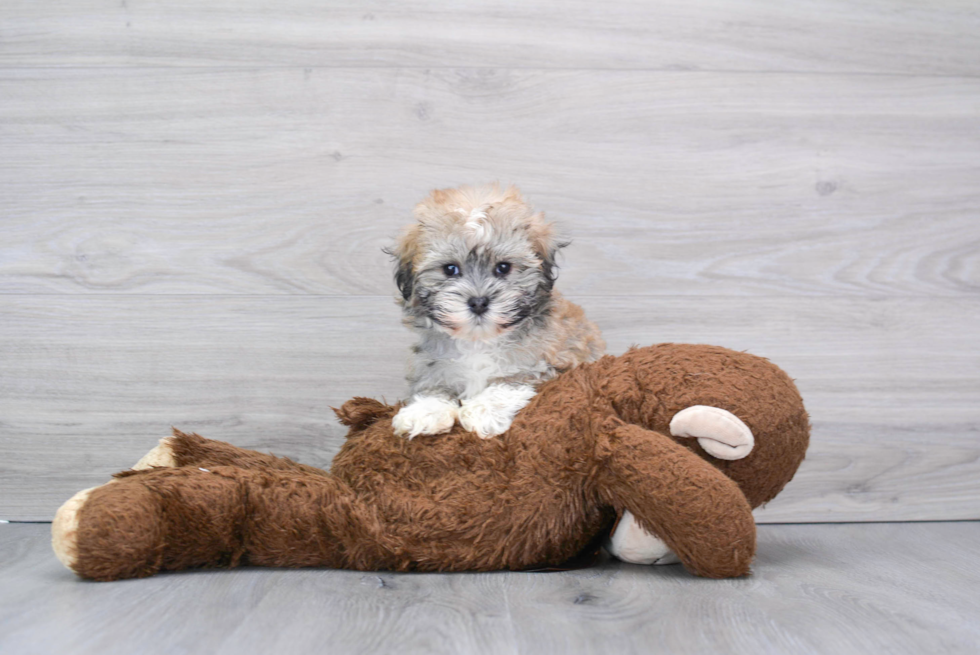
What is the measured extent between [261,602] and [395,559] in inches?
10.9

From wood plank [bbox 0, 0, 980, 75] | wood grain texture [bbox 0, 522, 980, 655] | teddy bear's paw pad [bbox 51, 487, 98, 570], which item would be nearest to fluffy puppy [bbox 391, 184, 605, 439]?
wood grain texture [bbox 0, 522, 980, 655]

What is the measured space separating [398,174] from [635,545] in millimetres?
1146

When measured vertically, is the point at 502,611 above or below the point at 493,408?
below

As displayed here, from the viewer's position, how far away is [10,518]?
2.12m

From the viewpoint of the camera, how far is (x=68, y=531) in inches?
54.4

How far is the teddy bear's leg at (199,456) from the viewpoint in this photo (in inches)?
66.2

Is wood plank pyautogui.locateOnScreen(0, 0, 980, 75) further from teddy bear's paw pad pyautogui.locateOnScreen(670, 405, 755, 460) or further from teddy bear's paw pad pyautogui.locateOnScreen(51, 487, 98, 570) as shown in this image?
teddy bear's paw pad pyautogui.locateOnScreen(51, 487, 98, 570)

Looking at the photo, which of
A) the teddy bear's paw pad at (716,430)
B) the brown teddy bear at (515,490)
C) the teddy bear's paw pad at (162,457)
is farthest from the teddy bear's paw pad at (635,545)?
the teddy bear's paw pad at (162,457)

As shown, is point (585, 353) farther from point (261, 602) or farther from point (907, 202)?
point (907, 202)

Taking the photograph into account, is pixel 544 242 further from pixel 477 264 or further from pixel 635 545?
pixel 635 545

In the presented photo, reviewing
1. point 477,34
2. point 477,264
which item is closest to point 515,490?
point 477,264

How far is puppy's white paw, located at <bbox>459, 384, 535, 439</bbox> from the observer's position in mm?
1532

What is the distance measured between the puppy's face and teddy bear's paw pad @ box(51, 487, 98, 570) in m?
0.70

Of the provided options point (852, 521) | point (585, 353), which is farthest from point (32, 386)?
point (852, 521)
